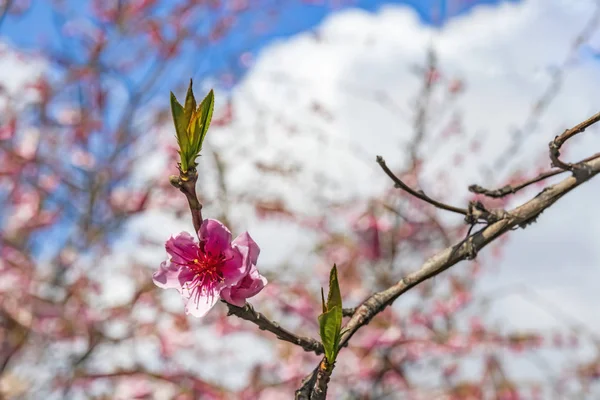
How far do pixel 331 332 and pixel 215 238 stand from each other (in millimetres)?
262

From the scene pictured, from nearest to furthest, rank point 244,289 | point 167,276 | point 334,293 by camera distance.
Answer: point 334,293 → point 244,289 → point 167,276

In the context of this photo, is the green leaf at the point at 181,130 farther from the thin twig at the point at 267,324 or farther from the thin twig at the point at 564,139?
the thin twig at the point at 564,139

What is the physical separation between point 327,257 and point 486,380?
1.89 meters

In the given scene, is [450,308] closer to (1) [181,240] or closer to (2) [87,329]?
(2) [87,329]

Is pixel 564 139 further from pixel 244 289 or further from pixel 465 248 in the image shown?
pixel 244 289

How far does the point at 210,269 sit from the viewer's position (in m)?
0.91

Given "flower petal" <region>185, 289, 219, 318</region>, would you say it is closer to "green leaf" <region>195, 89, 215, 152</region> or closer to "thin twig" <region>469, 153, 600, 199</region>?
"green leaf" <region>195, 89, 215, 152</region>

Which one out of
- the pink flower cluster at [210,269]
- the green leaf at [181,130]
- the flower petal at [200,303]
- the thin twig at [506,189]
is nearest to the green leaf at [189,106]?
the green leaf at [181,130]

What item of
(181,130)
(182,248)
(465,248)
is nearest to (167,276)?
(182,248)

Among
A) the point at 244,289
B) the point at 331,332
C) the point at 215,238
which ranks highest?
the point at 215,238

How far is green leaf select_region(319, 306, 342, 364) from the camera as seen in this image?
0.73 m

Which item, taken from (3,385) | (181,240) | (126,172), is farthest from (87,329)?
(181,240)

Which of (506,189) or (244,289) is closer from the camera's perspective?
(244,289)

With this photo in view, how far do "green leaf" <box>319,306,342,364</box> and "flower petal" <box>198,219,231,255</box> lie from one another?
0.22 m
